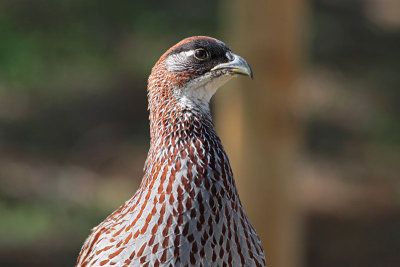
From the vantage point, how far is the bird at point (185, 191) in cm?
272

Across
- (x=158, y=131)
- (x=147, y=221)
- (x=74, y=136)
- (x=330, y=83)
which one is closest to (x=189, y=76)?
(x=158, y=131)

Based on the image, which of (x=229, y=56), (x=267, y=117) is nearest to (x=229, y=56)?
(x=229, y=56)

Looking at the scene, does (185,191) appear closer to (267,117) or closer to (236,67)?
(236,67)

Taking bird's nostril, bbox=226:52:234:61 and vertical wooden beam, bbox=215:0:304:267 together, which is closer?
bird's nostril, bbox=226:52:234:61

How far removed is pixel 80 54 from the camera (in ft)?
39.2

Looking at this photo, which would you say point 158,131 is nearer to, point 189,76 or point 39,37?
point 189,76

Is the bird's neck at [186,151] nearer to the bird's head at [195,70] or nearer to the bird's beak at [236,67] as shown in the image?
the bird's head at [195,70]

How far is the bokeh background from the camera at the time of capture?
5617 mm

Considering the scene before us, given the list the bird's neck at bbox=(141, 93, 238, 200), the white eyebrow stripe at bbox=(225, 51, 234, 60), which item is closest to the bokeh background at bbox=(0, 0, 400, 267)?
the white eyebrow stripe at bbox=(225, 51, 234, 60)

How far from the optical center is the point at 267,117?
552 centimetres

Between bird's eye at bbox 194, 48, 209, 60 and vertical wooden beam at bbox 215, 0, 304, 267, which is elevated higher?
vertical wooden beam at bbox 215, 0, 304, 267

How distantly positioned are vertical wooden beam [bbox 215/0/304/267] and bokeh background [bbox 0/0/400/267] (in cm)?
1

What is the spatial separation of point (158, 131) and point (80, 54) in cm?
927

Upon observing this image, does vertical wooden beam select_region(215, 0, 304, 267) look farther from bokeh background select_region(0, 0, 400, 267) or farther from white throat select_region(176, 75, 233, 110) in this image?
white throat select_region(176, 75, 233, 110)
